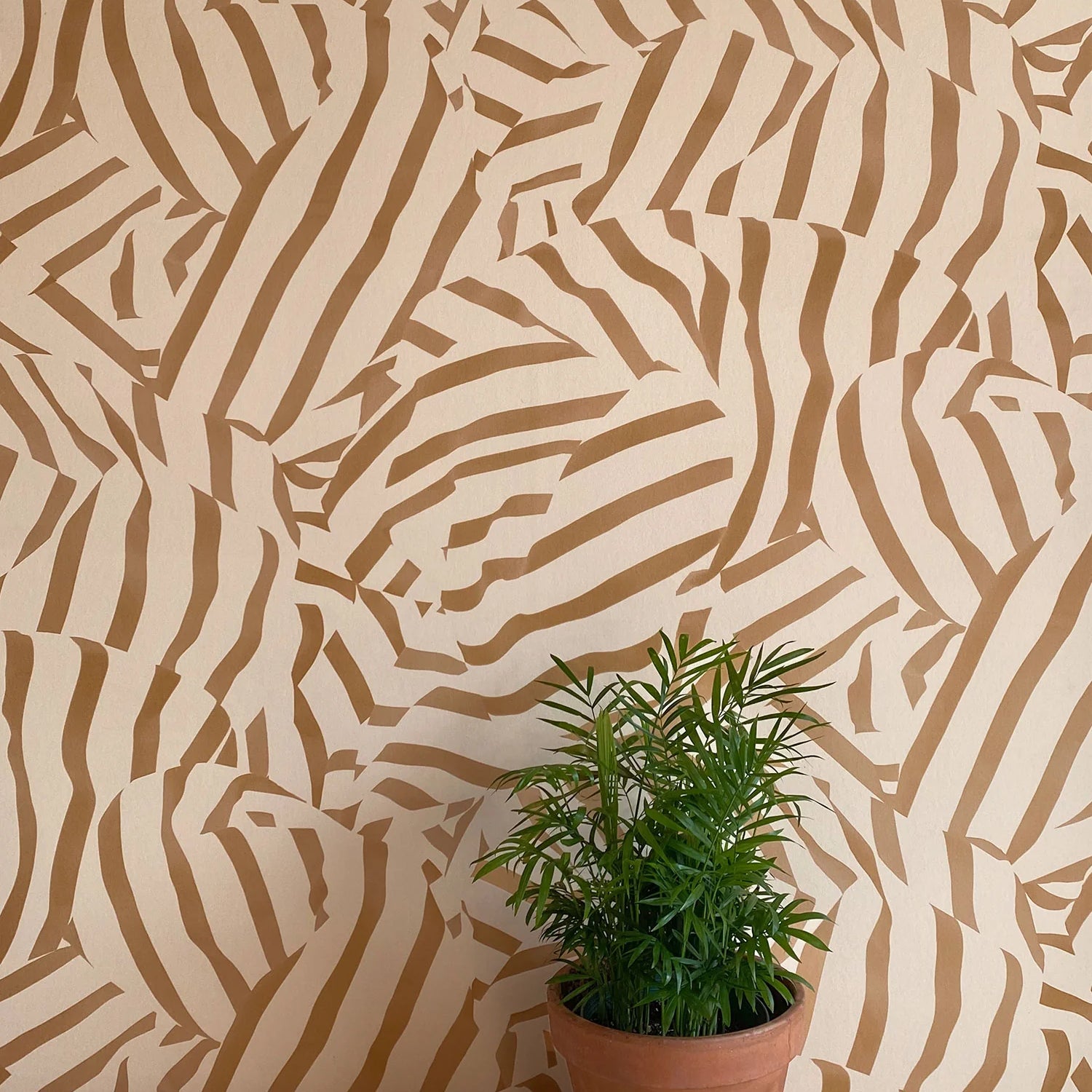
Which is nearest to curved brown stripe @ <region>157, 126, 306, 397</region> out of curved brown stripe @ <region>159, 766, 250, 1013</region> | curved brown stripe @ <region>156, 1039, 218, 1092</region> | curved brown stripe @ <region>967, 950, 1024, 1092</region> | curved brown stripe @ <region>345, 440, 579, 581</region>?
curved brown stripe @ <region>345, 440, 579, 581</region>

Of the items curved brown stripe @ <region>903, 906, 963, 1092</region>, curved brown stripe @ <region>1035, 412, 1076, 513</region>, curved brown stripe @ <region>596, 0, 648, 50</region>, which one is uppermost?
curved brown stripe @ <region>596, 0, 648, 50</region>

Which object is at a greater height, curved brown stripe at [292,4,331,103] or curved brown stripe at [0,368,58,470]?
curved brown stripe at [292,4,331,103]

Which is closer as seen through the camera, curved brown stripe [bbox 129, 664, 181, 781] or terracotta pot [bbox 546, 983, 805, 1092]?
terracotta pot [bbox 546, 983, 805, 1092]

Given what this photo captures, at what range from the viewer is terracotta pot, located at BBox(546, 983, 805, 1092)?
1.09 m

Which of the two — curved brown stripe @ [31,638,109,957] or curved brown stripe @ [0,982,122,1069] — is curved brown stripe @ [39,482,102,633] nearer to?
curved brown stripe @ [31,638,109,957]

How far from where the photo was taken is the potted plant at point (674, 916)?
3.59 ft

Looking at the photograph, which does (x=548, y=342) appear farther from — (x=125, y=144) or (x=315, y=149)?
(x=125, y=144)

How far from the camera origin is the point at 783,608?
139 cm

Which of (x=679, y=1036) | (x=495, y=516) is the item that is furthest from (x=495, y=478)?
(x=679, y=1036)

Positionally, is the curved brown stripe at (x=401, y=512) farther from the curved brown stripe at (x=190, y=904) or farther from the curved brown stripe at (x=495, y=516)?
the curved brown stripe at (x=190, y=904)

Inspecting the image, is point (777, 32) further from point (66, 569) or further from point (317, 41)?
point (66, 569)

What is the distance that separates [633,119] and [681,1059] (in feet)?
3.85

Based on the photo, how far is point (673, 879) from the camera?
1119mm

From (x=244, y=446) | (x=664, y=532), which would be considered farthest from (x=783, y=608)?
(x=244, y=446)
